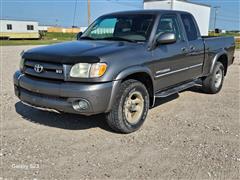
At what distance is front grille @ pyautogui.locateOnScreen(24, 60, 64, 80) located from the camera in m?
3.95

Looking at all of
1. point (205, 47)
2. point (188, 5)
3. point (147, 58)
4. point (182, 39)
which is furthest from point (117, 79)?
point (188, 5)

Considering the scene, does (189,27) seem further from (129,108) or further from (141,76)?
(129,108)

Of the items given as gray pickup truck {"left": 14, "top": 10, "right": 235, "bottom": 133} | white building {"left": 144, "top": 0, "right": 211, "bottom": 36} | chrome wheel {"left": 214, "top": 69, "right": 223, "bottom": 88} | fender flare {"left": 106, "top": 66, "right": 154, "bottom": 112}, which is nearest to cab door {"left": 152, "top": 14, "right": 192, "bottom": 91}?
gray pickup truck {"left": 14, "top": 10, "right": 235, "bottom": 133}

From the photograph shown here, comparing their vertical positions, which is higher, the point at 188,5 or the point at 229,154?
the point at 188,5

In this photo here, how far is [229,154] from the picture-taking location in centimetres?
377

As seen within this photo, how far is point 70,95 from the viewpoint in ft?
12.6

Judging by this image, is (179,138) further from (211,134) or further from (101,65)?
(101,65)

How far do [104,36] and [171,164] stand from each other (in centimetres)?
278

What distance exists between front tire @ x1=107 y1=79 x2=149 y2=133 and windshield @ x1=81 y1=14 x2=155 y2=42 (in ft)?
2.97

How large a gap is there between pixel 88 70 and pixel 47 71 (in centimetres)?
65

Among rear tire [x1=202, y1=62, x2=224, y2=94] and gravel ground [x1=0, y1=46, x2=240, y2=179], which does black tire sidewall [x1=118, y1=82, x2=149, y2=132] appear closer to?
gravel ground [x1=0, y1=46, x2=240, y2=179]

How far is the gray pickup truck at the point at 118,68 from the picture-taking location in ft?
12.7

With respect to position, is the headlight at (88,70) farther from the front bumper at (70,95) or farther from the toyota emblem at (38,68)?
the toyota emblem at (38,68)

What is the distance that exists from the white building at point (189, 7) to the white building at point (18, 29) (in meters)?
34.3
